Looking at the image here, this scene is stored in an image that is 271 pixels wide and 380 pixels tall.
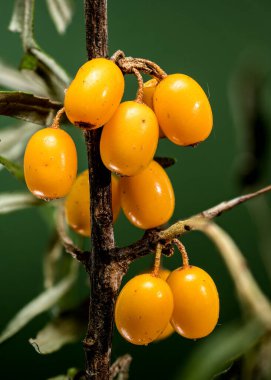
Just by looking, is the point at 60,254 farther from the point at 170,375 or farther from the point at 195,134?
the point at 170,375

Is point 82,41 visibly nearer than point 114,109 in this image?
No

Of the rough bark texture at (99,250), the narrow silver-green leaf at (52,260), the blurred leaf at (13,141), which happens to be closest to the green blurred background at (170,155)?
the narrow silver-green leaf at (52,260)

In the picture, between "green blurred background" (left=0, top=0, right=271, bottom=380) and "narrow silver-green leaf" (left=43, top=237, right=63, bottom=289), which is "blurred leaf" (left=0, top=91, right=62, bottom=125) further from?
"green blurred background" (left=0, top=0, right=271, bottom=380)

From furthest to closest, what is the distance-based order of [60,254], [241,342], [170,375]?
1. [170,375]
2. [60,254]
3. [241,342]

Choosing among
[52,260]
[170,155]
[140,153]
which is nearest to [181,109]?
[140,153]

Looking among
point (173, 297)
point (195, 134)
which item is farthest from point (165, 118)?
point (173, 297)

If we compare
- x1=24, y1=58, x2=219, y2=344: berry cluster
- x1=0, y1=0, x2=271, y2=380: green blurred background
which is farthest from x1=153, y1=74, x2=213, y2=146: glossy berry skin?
x1=0, y1=0, x2=271, y2=380: green blurred background
